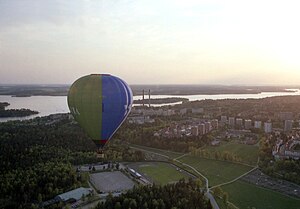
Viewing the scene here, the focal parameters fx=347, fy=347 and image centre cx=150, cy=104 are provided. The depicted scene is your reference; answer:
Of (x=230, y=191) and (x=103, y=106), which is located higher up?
(x=103, y=106)

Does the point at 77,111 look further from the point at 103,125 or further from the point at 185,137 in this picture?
the point at 185,137

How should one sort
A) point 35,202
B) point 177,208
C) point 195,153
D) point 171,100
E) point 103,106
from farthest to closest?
point 171,100 → point 195,153 → point 35,202 → point 103,106 → point 177,208

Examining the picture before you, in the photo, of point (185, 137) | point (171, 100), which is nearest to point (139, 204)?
point (185, 137)

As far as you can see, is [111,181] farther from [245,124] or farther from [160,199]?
[245,124]

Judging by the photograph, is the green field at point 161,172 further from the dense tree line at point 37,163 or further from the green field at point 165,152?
the dense tree line at point 37,163

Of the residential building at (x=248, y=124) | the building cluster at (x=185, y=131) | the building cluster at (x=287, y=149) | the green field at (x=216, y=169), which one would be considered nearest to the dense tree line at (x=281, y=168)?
the building cluster at (x=287, y=149)

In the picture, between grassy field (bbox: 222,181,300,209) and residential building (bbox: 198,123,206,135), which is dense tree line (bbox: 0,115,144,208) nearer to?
grassy field (bbox: 222,181,300,209)
